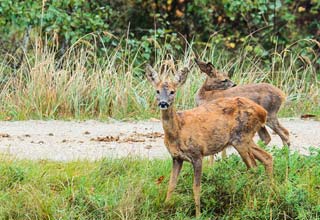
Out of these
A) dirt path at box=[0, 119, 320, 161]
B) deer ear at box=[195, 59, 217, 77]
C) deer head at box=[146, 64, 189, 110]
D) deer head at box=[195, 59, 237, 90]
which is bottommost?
dirt path at box=[0, 119, 320, 161]

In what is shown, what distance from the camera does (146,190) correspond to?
31.1 ft

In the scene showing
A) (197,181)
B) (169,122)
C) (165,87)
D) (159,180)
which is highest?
(165,87)

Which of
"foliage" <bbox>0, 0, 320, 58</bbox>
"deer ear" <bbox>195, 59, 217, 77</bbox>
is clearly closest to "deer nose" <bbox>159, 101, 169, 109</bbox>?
"deer ear" <bbox>195, 59, 217, 77</bbox>

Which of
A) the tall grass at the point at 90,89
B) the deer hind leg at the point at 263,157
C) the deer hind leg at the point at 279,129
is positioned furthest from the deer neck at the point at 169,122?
the tall grass at the point at 90,89

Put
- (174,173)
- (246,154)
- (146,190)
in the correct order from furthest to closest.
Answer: (246,154) < (146,190) < (174,173)

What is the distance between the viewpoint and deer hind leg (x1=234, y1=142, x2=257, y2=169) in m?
9.55

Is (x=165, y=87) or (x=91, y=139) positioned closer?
(x=165, y=87)

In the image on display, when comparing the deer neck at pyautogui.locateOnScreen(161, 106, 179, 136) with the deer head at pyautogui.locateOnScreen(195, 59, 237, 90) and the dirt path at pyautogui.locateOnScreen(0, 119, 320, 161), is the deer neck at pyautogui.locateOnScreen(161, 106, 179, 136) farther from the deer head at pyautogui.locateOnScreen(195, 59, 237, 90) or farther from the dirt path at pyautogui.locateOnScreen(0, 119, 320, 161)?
the deer head at pyautogui.locateOnScreen(195, 59, 237, 90)

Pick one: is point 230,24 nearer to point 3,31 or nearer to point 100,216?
point 3,31

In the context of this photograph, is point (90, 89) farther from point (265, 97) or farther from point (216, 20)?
point (216, 20)

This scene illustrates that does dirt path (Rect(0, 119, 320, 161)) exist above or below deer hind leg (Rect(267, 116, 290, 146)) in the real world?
below

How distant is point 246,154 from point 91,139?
3.09 meters

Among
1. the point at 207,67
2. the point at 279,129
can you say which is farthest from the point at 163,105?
the point at 207,67

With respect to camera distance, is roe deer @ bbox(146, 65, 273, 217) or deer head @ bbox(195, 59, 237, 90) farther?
deer head @ bbox(195, 59, 237, 90)
